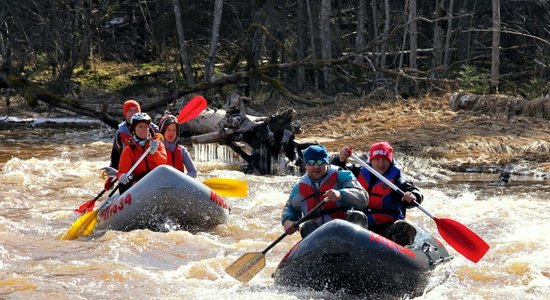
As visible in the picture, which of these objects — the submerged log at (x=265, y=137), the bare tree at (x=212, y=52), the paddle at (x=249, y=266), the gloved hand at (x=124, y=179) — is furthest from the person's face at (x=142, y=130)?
the bare tree at (x=212, y=52)

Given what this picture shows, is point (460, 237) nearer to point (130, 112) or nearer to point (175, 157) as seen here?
point (175, 157)

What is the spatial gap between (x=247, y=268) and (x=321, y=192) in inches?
29.7

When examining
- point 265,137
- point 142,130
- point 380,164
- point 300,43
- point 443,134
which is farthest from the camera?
point 300,43

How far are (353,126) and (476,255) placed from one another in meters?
8.92

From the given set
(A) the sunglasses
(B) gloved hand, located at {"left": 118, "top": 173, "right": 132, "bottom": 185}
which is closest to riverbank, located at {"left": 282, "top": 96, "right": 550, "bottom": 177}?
(B) gloved hand, located at {"left": 118, "top": 173, "right": 132, "bottom": 185}

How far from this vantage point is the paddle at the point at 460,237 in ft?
23.0

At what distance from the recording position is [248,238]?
8789 millimetres

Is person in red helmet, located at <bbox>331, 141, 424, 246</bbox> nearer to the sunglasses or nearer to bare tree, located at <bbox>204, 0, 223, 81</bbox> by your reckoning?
the sunglasses

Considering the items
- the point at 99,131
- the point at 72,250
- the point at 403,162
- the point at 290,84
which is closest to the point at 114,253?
the point at 72,250

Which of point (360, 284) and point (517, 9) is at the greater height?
point (517, 9)

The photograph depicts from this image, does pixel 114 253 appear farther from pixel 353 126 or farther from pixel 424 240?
pixel 353 126

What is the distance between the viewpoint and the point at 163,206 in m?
8.55

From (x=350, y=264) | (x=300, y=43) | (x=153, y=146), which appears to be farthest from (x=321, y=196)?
(x=300, y=43)

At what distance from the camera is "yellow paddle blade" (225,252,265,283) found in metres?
6.59
